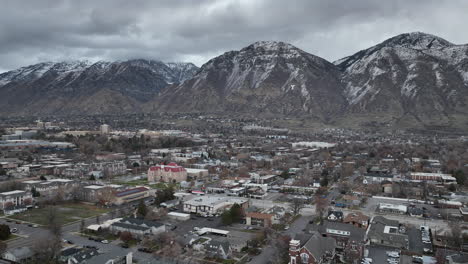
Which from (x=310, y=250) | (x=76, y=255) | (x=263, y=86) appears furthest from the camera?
(x=263, y=86)

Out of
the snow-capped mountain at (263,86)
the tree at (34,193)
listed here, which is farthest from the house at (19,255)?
the snow-capped mountain at (263,86)

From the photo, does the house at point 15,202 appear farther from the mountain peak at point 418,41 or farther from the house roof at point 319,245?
the mountain peak at point 418,41

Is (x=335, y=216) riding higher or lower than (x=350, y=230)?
lower

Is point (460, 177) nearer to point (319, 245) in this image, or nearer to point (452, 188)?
point (452, 188)

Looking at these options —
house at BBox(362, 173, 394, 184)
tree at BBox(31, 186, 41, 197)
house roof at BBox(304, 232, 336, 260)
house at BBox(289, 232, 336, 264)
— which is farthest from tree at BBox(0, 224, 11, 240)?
house at BBox(362, 173, 394, 184)

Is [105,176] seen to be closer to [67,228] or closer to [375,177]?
[67,228]

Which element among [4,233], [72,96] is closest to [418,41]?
[72,96]

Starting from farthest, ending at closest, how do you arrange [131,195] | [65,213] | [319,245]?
[131,195] < [65,213] < [319,245]

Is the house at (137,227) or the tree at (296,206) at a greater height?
the house at (137,227)
